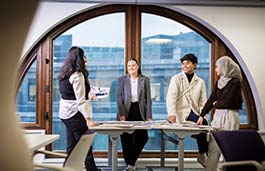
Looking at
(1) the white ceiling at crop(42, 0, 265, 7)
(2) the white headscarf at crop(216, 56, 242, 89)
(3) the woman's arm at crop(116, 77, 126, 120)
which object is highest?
(1) the white ceiling at crop(42, 0, 265, 7)

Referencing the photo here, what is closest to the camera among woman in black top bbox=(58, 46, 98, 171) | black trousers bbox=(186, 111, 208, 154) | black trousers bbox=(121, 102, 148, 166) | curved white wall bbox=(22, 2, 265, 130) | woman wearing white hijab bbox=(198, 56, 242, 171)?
woman in black top bbox=(58, 46, 98, 171)

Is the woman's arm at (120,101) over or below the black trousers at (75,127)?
over

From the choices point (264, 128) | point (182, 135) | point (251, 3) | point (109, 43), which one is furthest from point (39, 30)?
point (264, 128)

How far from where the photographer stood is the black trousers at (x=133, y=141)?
5.10 m

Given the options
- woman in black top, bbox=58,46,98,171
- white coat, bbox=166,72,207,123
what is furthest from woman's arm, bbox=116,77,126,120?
woman in black top, bbox=58,46,98,171

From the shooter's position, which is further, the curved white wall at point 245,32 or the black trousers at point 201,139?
the curved white wall at point 245,32

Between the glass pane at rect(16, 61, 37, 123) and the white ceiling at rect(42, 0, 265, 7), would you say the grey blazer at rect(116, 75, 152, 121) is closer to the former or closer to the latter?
the white ceiling at rect(42, 0, 265, 7)

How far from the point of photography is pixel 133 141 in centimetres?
515

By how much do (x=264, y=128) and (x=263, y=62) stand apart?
1001 mm

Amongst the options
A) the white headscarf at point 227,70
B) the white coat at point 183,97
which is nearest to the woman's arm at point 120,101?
the white coat at point 183,97

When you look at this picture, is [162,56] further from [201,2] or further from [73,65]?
[73,65]

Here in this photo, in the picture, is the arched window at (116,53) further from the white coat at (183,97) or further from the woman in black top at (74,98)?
the woman in black top at (74,98)

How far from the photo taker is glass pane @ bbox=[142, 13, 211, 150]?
19.7 ft

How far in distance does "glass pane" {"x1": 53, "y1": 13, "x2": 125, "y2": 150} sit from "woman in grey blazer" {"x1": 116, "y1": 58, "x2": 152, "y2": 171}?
822 millimetres
